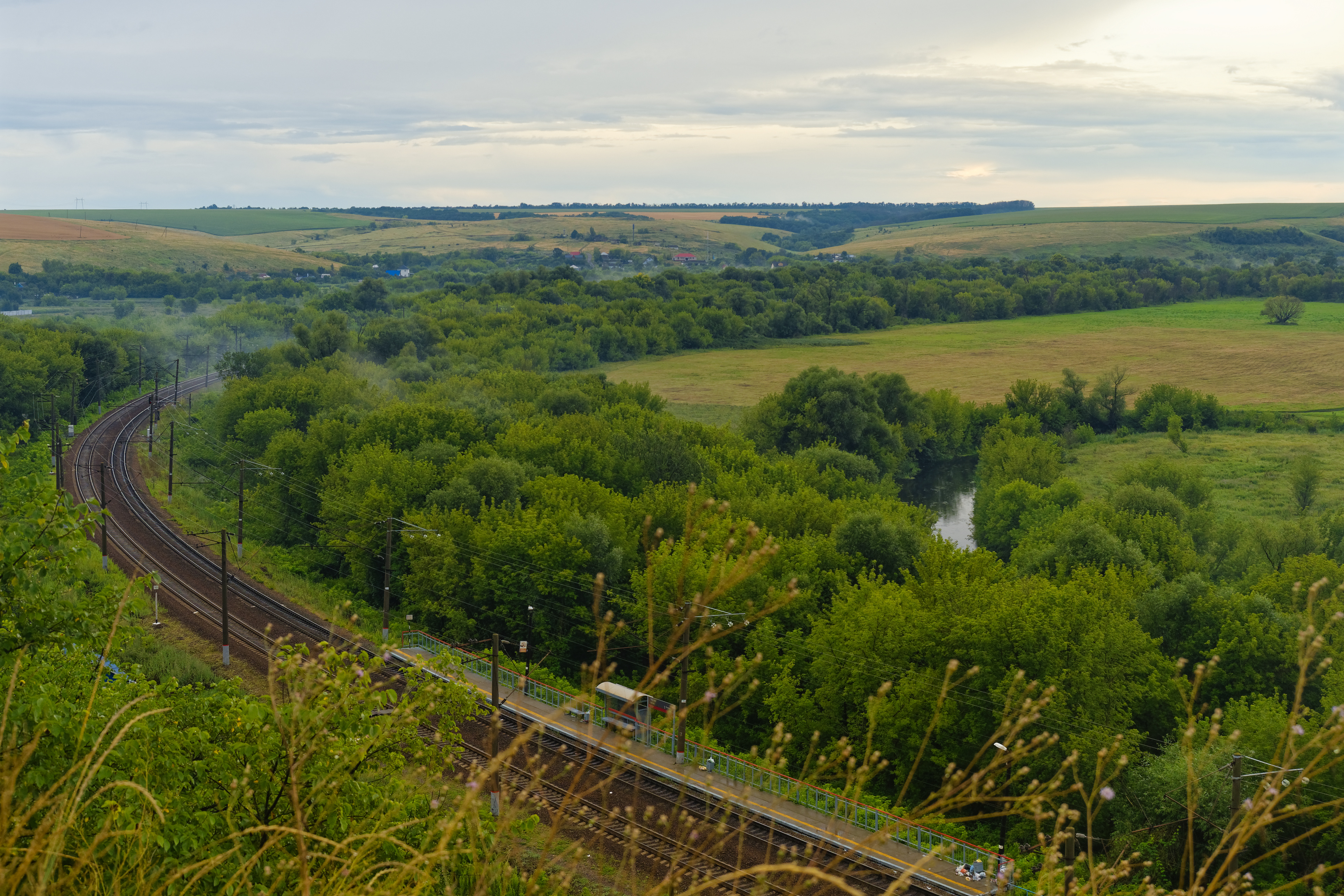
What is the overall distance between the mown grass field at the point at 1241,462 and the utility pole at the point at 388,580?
42.0 m

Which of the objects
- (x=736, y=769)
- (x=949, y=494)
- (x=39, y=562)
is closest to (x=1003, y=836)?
(x=736, y=769)

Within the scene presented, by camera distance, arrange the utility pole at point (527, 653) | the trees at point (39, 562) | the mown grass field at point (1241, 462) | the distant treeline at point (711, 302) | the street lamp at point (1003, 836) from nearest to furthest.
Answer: the trees at point (39, 562)
the street lamp at point (1003, 836)
the utility pole at point (527, 653)
the mown grass field at point (1241, 462)
the distant treeline at point (711, 302)

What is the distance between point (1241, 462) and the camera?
7150 cm

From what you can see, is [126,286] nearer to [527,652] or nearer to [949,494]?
[949,494]

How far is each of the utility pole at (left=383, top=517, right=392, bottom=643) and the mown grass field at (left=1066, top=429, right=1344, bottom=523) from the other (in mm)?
41954

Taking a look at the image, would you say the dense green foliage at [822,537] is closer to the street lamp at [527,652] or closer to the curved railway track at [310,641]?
the street lamp at [527,652]

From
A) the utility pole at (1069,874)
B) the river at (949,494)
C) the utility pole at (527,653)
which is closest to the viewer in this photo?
the utility pole at (1069,874)

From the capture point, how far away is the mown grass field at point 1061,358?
96.1 meters

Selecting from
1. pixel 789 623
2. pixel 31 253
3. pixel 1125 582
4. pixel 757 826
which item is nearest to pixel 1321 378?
pixel 1125 582

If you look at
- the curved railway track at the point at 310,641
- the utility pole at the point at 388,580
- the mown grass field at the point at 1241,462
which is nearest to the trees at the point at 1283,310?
the mown grass field at the point at 1241,462

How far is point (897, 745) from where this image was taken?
99.6ft

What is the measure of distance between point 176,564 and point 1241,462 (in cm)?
6619

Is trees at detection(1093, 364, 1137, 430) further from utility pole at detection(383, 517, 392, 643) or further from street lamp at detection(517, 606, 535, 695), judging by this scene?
utility pole at detection(383, 517, 392, 643)

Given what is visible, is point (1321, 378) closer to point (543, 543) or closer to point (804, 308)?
point (804, 308)
